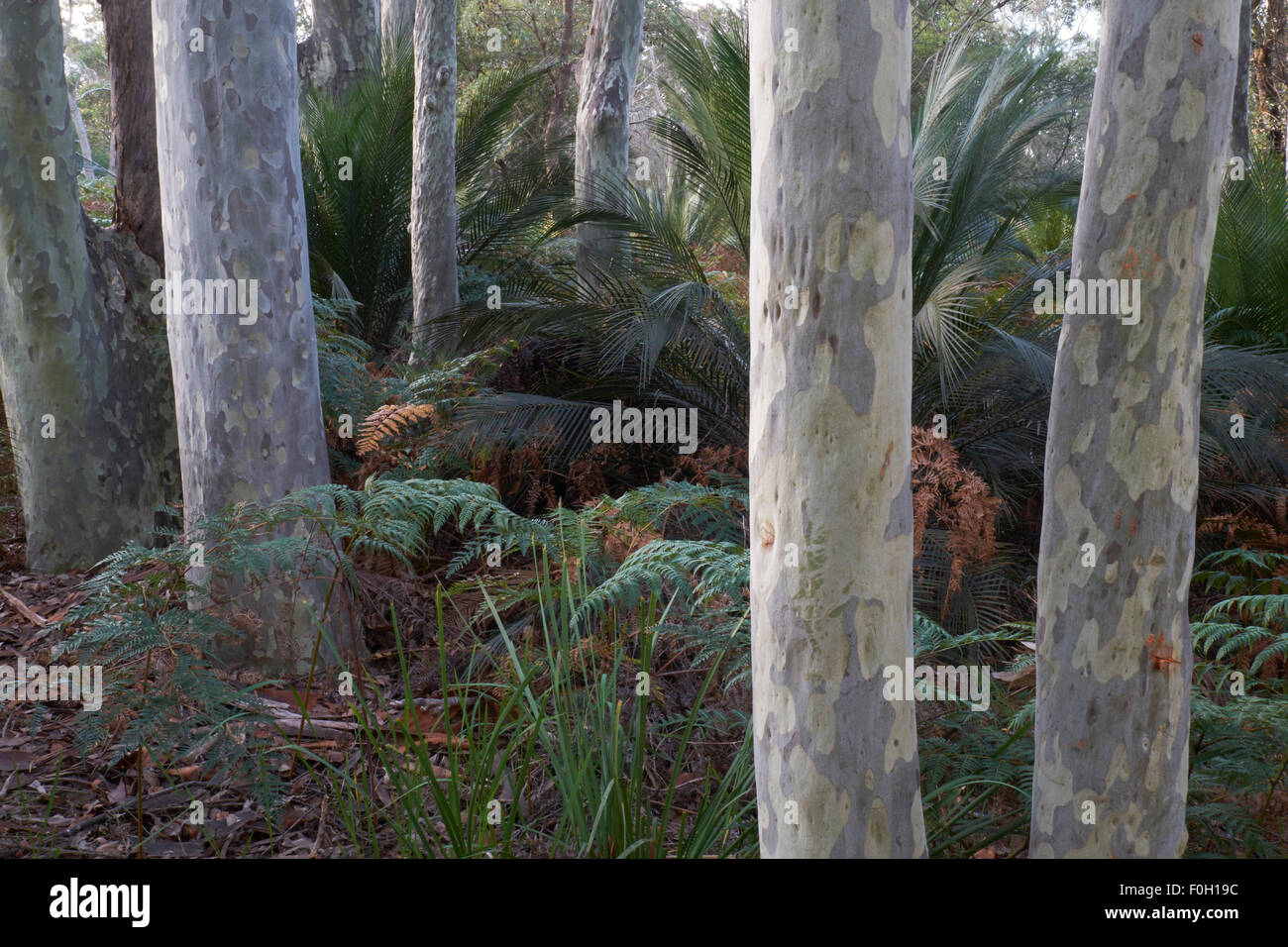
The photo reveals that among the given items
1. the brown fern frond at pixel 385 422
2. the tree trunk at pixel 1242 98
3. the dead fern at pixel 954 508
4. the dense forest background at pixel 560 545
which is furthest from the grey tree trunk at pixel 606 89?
the tree trunk at pixel 1242 98

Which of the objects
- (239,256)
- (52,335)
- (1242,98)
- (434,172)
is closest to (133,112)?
(52,335)

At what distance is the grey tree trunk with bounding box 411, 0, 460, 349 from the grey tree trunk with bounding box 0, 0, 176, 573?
1.69 m

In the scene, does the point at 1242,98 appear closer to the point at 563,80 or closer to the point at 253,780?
the point at 563,80

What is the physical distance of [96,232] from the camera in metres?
4.64

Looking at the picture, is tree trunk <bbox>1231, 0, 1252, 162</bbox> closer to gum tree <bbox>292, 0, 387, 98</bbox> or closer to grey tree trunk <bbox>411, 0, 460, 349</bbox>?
grey tree trunk <bbox>411, 0, 460, 349</bbox>

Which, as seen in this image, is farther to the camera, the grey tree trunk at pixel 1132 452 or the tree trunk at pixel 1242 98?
the tree trunk at pixel 1242 98

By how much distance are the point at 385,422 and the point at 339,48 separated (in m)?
6.90

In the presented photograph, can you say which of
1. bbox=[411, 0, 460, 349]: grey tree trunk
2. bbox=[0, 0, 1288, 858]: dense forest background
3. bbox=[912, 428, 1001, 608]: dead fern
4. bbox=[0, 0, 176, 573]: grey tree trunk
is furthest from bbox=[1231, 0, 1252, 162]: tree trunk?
bbox=[0, 0, 176, 573]: grey tree trunk

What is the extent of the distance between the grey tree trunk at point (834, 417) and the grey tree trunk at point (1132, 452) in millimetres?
362

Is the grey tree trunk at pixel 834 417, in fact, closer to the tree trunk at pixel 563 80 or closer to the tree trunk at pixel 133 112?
the tree trunk at pixel 133 112

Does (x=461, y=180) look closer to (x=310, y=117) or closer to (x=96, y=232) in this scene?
(x=310, y=117)

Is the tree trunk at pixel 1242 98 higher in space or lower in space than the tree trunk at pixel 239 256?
higher

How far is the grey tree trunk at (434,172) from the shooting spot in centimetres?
554
